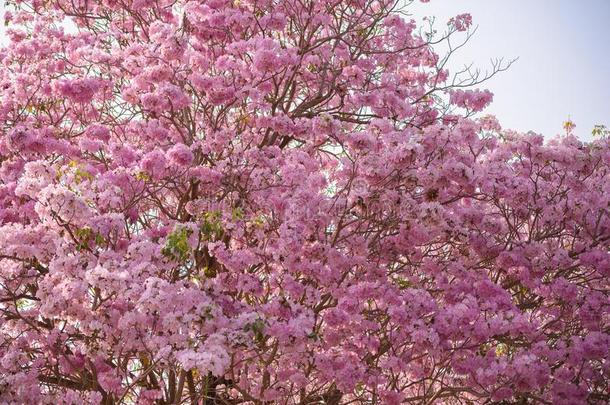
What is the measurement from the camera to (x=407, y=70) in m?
12.0

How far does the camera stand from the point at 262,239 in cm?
778

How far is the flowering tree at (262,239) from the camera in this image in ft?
20.6

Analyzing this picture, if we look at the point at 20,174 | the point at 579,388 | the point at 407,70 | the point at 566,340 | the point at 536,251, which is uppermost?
the point at 407,70

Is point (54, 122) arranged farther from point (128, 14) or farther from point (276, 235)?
point (276, 235)

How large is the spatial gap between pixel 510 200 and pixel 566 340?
165cm

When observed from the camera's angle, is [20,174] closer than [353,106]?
Yes

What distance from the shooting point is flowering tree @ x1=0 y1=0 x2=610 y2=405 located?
6.28 metres

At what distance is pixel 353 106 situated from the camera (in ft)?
34.6

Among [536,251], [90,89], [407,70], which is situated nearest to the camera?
[536,251]

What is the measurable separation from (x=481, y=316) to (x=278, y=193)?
8.65 ft

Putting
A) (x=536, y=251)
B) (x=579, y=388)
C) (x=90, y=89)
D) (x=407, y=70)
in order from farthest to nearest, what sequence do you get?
(x=407, y=70) < (x=90, y=89) < (x=536, y=251) < (x=579, y=388)

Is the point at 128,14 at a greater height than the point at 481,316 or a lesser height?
greater

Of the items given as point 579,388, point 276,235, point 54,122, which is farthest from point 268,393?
point 54,122

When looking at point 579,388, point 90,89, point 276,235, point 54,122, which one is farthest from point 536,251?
point 54,122
